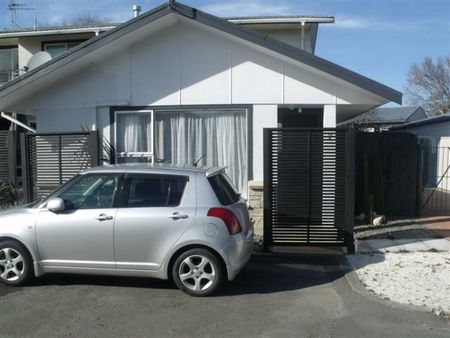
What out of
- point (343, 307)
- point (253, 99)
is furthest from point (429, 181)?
point (343, 307)

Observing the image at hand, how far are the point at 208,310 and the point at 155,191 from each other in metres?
1.59

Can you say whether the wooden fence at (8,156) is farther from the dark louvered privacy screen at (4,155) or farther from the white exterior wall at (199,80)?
the white exterior wall at (199,80)

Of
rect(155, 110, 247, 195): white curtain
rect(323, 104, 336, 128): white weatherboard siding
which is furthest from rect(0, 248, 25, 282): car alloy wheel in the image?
rect(323, 104, 336, 128): white weatherboard siding

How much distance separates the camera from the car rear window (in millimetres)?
6270

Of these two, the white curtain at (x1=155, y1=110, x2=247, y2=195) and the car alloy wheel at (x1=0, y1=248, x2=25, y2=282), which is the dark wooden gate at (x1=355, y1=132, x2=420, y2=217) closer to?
the white curtain at (x1=155, y1=110, x2=247, y2=195)

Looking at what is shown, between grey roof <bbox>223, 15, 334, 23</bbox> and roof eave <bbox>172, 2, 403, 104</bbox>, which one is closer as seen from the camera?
roof eave <bbox>172, 2, 403, 104</bbox>

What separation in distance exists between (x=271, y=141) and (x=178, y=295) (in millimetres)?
3233

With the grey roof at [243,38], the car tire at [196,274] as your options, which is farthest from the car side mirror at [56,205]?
→ the grey roof at [243,38]

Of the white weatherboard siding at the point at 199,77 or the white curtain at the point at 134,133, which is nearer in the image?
the white weatherboard siding at the point at 199,77

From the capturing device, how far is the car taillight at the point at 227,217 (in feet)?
19.8

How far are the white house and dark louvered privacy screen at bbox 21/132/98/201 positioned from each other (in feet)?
3.12

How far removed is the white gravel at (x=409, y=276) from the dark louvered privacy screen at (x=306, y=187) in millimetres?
718

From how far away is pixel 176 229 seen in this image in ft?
19.8

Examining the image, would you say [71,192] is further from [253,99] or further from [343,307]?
[253,99]
